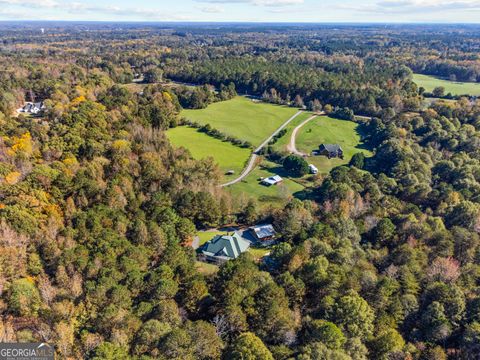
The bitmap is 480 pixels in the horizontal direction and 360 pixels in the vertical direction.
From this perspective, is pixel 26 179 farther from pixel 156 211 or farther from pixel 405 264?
pixel 405 264

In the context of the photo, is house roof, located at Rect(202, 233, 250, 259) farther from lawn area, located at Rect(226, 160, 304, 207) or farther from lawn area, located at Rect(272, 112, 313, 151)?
lawn area, located at Rect(272, 112, 313, 151)

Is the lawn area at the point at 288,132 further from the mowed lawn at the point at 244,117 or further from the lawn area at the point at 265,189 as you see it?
the lawn area at the point at 265,189

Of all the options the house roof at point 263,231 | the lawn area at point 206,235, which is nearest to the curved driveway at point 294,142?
the house roof at point 263,231

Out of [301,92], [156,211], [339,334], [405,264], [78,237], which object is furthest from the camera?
[301,92]

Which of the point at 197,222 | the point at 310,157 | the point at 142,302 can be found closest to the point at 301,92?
the point at 310,157

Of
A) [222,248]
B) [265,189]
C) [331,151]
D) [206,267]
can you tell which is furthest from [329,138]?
[206,267]

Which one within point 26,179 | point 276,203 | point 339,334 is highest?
point 26,179
